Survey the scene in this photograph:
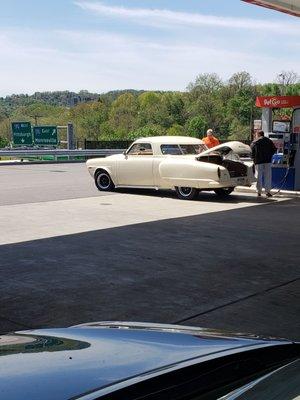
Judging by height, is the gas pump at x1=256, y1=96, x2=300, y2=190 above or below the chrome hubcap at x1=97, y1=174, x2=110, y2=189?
above

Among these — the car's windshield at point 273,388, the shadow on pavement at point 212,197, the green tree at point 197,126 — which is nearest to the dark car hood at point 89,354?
the car's windshield at point 273,388

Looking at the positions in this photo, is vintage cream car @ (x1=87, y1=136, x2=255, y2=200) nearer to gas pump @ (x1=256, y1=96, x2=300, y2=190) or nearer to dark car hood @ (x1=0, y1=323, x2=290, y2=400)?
gas pump @ (x1=256, y1=96, x2=300, y2=190)

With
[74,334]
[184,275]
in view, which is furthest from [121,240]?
[74,334]

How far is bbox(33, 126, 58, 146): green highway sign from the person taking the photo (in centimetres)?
3484

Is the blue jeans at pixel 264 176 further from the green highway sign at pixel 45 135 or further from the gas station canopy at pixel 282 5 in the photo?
the green highway sign at pixel 45 135

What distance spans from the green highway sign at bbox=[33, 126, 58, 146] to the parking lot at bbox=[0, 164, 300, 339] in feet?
73.8

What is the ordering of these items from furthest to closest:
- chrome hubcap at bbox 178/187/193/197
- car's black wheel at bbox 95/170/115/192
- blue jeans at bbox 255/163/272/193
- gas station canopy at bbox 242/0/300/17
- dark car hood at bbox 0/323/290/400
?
car's black wheel at bbox 95/170/115/192 < blue jeans at bbox 255/163/272/193 < chrome hubcap at bbox 178/187/193/197 < gas station canopy at bbox 242/0/300/17 < dark car hood at bbox 0/323/290/400

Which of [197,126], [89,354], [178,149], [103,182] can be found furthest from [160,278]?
[197,126]

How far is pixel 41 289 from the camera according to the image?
19.8ft

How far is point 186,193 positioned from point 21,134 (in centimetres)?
2311

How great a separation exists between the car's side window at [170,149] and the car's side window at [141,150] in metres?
0.35

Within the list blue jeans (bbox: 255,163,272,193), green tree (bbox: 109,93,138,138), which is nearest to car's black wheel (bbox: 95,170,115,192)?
blue jeans (bbox: 255,163,272,193)

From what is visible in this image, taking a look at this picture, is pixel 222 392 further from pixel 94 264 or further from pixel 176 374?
pixel 94 264

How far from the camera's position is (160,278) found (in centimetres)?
657
